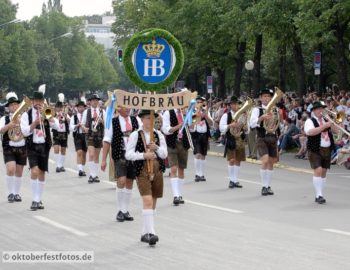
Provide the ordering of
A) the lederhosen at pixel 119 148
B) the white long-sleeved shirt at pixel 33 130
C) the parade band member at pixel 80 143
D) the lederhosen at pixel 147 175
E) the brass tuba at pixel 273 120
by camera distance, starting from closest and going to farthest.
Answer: the lederhosen at pixel 147 175 → the lederhosen at pixel 119 148 → the white long-sleeved shirt at pixel 33 130 → the brass tuba at pixel 273 120 → the parade band member at pixel 80 143

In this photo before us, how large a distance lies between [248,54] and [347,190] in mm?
31979

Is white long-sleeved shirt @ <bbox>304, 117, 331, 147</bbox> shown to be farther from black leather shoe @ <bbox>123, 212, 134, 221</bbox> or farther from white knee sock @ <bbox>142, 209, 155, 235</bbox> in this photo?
white knee sock @ <bbox>142, 209, 155, 235</bbox>

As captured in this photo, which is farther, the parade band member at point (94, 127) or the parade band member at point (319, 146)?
the parade band member at point (94, 127)

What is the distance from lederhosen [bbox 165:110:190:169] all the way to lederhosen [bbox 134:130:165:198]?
15.6ft

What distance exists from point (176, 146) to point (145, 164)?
201 inches

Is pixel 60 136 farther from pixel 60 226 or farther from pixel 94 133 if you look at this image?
pixel 60 226

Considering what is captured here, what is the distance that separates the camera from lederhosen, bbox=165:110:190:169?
16578 millimetres

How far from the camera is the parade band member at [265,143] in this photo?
17.4 m

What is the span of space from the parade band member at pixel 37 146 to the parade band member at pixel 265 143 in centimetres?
423

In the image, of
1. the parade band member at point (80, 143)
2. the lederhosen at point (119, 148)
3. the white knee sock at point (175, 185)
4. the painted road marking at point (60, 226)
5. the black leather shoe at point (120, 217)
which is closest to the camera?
the painted road marking at point (60, 226)

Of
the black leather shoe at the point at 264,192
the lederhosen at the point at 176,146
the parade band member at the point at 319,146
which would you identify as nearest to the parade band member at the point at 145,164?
the lederhosen at the point at 176,146

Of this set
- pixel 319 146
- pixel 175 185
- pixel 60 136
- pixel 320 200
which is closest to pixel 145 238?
pixel 175 185

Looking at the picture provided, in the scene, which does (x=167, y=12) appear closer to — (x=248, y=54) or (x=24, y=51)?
(x=248, y=54)

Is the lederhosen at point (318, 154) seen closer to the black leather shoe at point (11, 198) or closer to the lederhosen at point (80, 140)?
the black leather shoe at point (11, 198)
